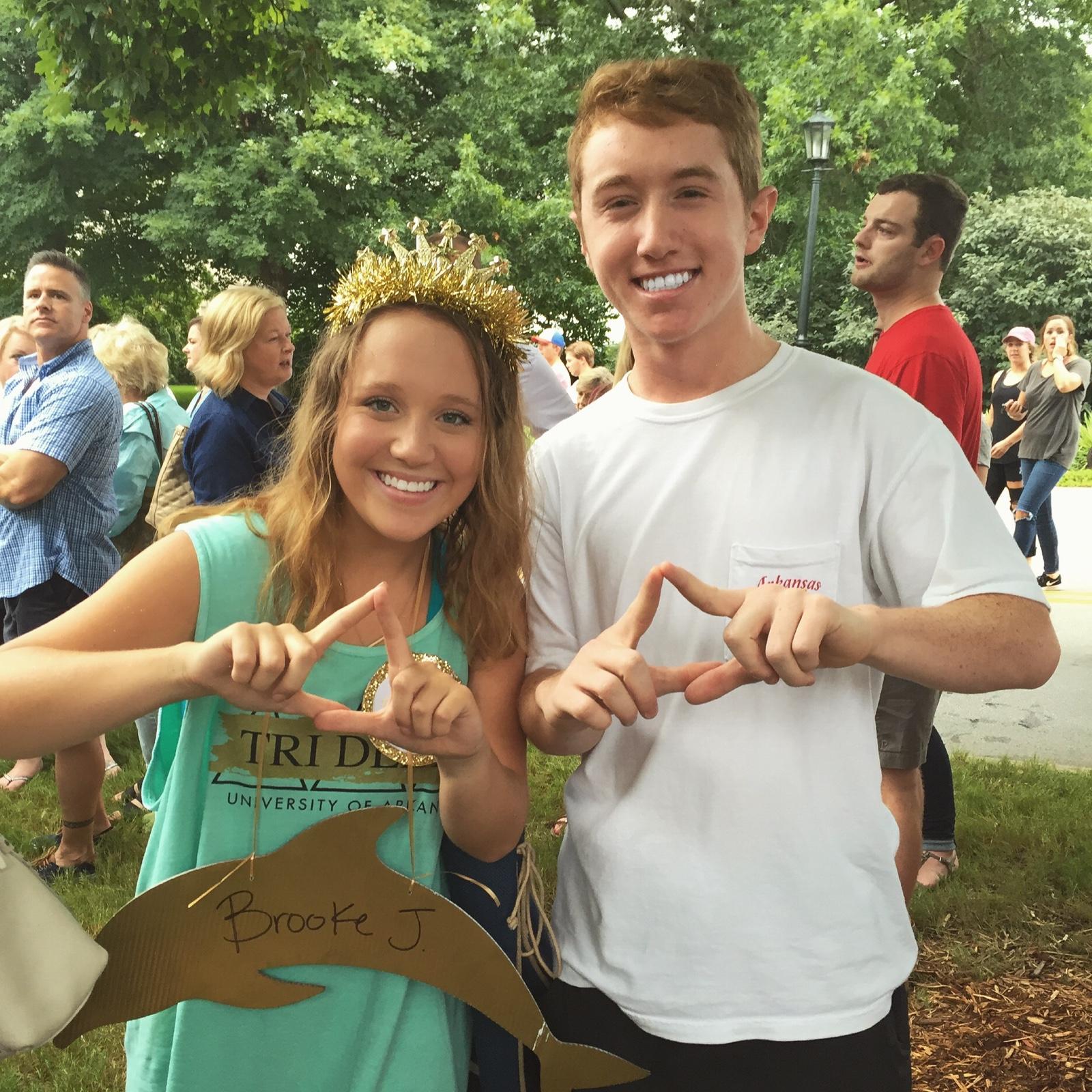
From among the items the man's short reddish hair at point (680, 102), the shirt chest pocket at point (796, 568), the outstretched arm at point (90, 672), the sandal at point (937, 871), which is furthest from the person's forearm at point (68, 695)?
the sandal at point (937, 871)

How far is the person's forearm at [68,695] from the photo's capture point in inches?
49.3

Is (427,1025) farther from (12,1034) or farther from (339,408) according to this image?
(339,408)

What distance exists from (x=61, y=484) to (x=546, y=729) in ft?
9.86

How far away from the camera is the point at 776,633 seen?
3.81 ft

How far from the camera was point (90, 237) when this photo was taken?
69.2 feet

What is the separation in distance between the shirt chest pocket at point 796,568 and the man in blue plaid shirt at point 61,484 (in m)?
2.83

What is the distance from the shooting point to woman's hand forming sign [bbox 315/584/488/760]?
4.08ft

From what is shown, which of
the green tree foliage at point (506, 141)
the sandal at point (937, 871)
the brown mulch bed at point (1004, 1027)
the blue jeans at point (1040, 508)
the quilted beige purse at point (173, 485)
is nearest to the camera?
the brown mulch bed at point (1004, 1027)

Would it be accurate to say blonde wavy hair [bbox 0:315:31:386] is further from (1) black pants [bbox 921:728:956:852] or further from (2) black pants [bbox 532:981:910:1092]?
(2) black pants [bbox 532:981:910:1092]

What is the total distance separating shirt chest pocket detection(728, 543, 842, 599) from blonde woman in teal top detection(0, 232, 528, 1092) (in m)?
0.36

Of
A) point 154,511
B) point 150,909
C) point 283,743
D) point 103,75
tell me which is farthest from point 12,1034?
point 103,75

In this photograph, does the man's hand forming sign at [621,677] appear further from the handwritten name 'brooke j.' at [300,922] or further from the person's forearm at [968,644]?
the handwritten name 'brooke j.' at [300,922]

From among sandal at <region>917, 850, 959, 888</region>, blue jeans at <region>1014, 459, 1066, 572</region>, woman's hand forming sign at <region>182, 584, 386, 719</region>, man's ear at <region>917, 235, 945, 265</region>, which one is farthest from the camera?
blue jeans at <region>1014, 459, 1066, 572</region>

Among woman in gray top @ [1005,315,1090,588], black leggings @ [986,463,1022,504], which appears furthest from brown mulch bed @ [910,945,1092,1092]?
black leggings @ [986,463,1022,504]
